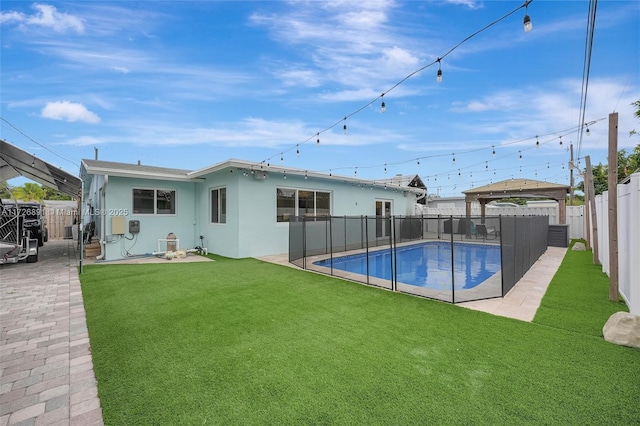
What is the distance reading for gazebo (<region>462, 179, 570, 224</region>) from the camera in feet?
47.3

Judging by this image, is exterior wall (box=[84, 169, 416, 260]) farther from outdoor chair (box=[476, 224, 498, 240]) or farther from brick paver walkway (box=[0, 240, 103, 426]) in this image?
outdoor chair (box=[476, 224, 498, 240])

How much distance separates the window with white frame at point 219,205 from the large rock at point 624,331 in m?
8.98

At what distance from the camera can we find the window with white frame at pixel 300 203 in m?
10.3

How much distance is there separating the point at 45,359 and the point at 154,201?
7.65 metres

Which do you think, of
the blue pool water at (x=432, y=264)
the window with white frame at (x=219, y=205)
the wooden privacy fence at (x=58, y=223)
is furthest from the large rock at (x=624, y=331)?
the wooden privacy fence at (x=58, y=223)

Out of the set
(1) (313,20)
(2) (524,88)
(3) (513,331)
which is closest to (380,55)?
(1) (313,20)

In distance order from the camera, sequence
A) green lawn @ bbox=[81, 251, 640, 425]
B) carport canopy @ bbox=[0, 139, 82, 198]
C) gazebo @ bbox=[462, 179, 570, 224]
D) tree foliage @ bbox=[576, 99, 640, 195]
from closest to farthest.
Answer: green lawn @ bbox=[81, 251, 640, 425]
carport canopy @ bbox=[0, 139, 82, 198]
tree foliage @ bbox=[576, 99, 640, 195]
gazebo @ bbox=[462, 179, 570, 224]

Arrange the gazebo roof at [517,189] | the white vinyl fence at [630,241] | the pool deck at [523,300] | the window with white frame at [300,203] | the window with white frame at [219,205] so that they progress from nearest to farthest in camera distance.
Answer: the white vinyl fence at [630,241] → the pool deck at [523,300] → the window with white frame at [219,205] → the window with white frame at [300,203] → the gazebo roof at [517,189]

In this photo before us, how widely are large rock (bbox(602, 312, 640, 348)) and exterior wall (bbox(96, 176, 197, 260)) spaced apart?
10.7 meters

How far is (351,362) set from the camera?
2.79m

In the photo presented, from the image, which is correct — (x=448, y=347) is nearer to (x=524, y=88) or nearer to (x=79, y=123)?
(x=524, y=88)

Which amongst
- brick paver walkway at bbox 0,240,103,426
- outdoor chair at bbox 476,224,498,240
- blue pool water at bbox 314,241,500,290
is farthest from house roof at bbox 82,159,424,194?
outdoor chair at bbox 476,224,498,240

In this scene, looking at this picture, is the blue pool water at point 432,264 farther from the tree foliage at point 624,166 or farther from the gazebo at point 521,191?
the gazebo at point 521,191

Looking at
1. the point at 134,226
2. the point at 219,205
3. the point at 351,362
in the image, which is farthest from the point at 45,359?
the point at 219,205
